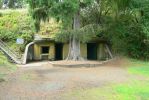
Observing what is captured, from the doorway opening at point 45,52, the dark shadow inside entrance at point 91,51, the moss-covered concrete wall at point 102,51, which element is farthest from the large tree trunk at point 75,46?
the dark shadow inside entrance at point 91,51

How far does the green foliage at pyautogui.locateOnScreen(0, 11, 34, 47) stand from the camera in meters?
32.6

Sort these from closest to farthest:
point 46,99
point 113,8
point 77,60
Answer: point 46,99 → point 77,60 → point 113,8

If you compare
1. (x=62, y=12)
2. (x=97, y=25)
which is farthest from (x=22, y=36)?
(x=62, y=12)

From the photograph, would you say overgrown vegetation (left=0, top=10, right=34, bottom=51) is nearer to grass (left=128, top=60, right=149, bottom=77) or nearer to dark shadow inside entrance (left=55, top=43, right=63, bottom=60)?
dark shadow inside entrance (left=55, top=43, right=63, bottom=60)

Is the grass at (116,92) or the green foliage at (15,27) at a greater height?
the green foliage at (15,27)

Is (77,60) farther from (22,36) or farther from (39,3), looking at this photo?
(22,36)

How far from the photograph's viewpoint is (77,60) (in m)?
25.5

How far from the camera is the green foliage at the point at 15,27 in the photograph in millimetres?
32562

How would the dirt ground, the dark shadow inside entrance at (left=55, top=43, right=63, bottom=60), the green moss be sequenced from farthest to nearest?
the dark shadow inside entrance at (left=55, top=43, right=63, bottom=60), the green moss, the dirt ground

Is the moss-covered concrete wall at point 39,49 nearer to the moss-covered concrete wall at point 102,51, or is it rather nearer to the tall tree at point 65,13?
the moss-covered concrete wall at point 102,51

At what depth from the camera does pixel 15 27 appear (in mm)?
33781

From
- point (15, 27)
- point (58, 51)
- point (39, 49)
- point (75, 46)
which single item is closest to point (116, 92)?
point (75, 46)

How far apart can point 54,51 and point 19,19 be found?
579 centimetres

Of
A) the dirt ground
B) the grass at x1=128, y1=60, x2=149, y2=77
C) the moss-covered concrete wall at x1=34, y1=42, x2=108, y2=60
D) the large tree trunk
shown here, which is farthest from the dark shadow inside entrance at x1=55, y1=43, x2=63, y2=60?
the dirt ground
